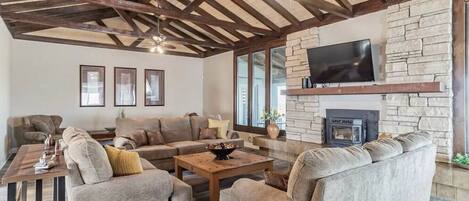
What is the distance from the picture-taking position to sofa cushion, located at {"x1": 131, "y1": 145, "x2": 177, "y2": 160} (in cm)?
468

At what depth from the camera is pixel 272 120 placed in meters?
6.55

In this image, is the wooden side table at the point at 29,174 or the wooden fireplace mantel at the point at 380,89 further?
the wooden fireplace mantel at the point at 380,89

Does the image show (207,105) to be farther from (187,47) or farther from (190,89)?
(187,47)

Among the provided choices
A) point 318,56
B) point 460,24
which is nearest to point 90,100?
point 318,56

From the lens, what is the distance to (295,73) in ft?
19.6

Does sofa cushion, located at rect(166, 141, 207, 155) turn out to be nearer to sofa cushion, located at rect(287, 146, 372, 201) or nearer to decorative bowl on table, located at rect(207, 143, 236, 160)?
decorative bowl on table, located at rect(207, 143, 236, 160)

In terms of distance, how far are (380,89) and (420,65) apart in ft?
2.00

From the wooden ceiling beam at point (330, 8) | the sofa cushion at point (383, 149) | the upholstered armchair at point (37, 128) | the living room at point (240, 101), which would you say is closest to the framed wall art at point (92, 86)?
the living room at point (240, 101)

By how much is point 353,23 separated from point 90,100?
6510 mm

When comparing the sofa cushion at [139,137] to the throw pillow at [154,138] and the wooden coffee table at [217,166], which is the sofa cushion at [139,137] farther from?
the wooden coffee table at [217,166]

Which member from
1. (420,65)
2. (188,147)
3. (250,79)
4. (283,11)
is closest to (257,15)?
(283,11)

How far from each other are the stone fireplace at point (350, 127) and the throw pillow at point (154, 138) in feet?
10.1

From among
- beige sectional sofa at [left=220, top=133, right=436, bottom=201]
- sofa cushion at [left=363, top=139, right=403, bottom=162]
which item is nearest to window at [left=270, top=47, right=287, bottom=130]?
beige sectional sofa at [left=220, top=133, right=436, bottom=201]

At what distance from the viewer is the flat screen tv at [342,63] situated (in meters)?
4.58
